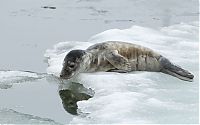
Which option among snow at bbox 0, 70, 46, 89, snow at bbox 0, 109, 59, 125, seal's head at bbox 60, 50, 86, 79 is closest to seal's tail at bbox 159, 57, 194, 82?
seal's head at bbox 60, 50, 86, 79

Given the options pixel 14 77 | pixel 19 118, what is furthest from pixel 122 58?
pixel 19 118

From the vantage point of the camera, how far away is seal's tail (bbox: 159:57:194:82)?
5461 millimetres

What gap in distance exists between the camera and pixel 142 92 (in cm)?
496

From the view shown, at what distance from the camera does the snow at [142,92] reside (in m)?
4.32

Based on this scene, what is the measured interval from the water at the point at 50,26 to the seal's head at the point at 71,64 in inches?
6.1

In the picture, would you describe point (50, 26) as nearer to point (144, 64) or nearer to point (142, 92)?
point (144, 64)

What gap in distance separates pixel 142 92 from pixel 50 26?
3.76m

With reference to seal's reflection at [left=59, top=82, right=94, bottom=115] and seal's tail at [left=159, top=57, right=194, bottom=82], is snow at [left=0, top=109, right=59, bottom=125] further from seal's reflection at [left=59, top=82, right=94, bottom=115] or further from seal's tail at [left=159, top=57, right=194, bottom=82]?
seal's tail at [left=159, top=57, right=194, bottom=82]

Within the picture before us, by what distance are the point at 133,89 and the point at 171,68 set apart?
79cm

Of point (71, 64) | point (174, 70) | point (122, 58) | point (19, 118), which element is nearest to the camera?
point (19, 118)

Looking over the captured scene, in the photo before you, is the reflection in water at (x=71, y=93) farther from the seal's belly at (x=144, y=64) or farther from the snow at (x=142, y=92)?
the seal's belly at (x=144, y=64)

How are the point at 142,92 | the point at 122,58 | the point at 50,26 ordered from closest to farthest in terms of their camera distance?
the point at 142,92, the point at 122,58, the point at 50,26

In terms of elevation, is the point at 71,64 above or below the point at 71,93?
above

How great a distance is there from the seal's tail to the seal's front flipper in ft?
1.21
